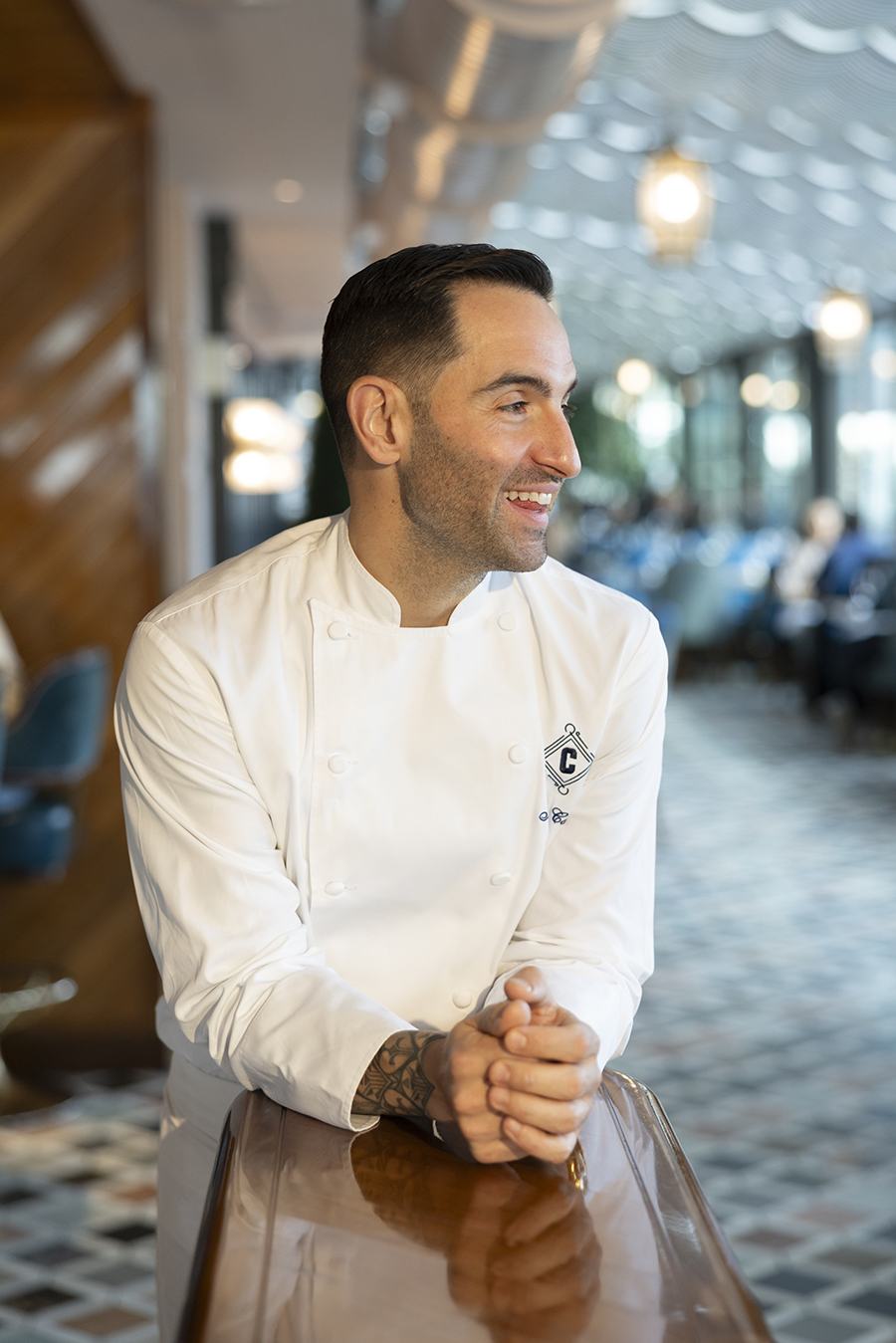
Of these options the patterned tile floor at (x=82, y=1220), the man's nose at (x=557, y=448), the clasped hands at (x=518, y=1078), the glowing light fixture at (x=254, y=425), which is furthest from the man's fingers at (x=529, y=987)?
the glowing light fixture at (x=254, y=425)

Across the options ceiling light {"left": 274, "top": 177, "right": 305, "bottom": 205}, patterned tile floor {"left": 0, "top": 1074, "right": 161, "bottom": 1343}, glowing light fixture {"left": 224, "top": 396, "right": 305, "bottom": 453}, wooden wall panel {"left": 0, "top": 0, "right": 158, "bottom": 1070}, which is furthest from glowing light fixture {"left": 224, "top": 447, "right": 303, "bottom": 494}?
patterned tile floor {"left": 0, "top": 1074, "right": 161, "bottom": 1343}

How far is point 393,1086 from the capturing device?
1.46 metres

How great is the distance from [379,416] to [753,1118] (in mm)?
2975

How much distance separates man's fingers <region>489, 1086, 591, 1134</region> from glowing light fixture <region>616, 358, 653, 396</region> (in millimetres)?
18306

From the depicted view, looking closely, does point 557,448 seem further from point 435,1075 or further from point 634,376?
point 634,376

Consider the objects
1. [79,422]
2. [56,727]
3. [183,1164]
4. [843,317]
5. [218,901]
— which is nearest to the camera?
[218,901]

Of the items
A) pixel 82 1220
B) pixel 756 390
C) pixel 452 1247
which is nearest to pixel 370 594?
pixel 452 1247

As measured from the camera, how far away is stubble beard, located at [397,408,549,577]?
1.67 metres

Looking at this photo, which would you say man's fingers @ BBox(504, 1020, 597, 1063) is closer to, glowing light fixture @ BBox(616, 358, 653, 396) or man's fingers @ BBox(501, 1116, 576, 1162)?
man's fingers @ BBox(501, 1116, 576, 1162)

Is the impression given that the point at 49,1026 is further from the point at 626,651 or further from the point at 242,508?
the point at 242,508

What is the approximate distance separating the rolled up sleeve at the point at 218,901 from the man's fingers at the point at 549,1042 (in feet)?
0.55

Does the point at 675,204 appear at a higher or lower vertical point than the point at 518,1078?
higher

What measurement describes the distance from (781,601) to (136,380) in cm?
940

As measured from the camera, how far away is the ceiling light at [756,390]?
20.0 meters
